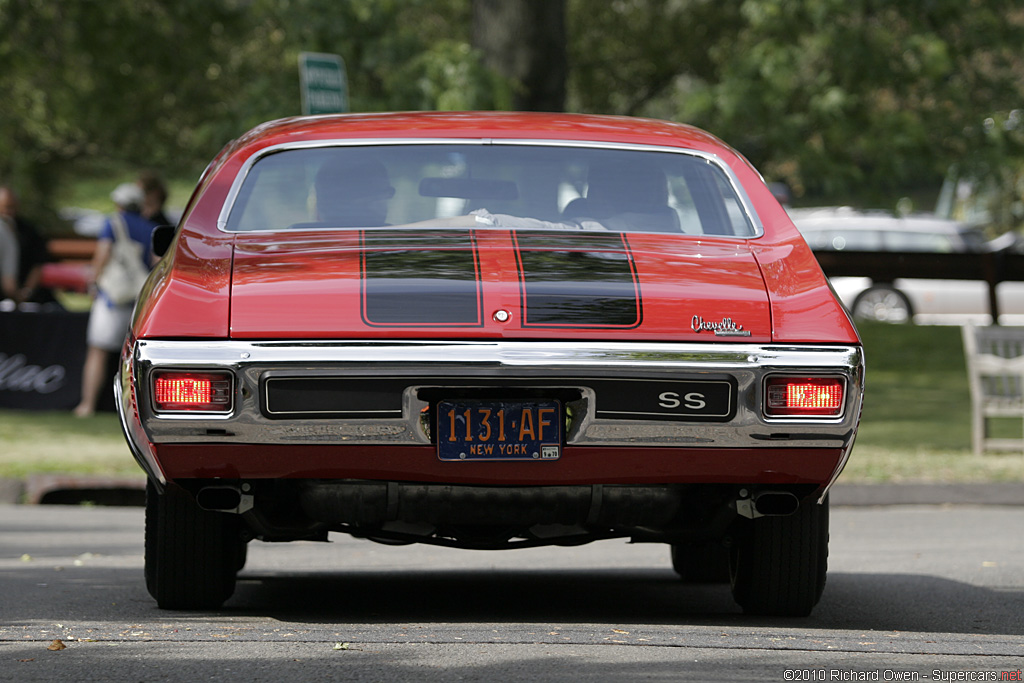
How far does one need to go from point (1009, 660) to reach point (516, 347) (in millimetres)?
1554

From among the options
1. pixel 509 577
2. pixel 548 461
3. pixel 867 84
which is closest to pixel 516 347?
pixel 548 461

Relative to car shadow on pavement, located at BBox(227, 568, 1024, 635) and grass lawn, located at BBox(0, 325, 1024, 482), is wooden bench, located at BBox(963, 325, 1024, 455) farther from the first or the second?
car shadow on pavement, located at BBox(227, 568, 1024, 635)

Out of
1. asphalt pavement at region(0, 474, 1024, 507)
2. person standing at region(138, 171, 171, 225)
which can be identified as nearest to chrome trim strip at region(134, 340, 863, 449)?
asphalt pavement at region(0, 474, 1024, 507)

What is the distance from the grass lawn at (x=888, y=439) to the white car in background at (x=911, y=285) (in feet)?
32.3

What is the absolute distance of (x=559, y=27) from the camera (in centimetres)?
1614

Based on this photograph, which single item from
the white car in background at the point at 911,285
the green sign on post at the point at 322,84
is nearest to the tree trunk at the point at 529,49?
the green sign on post at the point at 322,84

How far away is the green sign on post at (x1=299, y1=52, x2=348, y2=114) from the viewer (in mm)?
12052

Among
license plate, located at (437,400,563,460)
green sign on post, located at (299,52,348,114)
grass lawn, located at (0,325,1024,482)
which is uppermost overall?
green sign on post, located at (299,52,348,114)

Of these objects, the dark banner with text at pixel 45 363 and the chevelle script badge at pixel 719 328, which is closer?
the chevelle script badge at pixel 719 328

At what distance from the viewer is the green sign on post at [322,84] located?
12052 millimetres

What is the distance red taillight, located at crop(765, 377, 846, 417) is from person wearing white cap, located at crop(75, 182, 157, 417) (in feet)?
29.4

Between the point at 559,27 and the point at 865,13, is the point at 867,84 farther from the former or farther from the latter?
the point at 559,27

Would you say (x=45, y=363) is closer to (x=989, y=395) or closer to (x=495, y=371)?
(x=989, y=395)

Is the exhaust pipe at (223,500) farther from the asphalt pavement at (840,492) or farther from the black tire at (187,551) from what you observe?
the asphalt pavement at (840,492)
